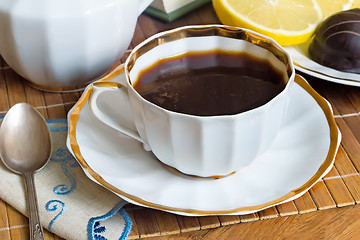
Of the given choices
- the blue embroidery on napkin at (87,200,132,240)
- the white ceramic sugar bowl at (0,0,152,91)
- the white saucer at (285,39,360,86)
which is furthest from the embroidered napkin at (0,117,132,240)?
the white saucer at (285,39,360,86)

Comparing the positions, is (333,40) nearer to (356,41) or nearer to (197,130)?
(356,41)

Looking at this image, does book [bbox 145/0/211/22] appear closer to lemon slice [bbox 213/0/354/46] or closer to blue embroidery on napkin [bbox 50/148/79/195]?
lemon slice [bbox 213/0/354/46]

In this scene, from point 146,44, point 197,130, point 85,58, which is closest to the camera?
point 197,130

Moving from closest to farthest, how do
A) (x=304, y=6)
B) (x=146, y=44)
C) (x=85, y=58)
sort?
(x=146, y=44) < (x=85, y=58) < (x=304, y=6)

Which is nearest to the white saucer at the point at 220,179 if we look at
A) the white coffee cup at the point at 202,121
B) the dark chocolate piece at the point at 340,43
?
the white coffee cup at the point at 202,121

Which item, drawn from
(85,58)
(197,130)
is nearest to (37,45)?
(85,58)

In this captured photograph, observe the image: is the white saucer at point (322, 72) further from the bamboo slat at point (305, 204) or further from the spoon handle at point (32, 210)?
the spoon handle at point (32, 210)

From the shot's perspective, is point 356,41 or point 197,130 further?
point 356,41

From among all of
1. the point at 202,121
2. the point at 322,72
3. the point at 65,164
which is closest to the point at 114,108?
the point at 65,164
